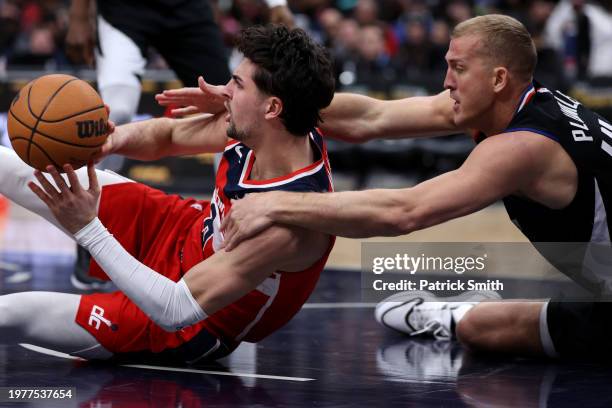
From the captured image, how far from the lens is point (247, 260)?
389cm

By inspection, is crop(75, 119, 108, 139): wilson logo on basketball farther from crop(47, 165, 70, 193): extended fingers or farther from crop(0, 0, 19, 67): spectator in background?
crop(0, 0, 19, 67): spectator in background

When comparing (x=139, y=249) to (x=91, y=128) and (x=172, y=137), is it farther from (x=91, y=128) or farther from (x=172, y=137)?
(x=91, y=128)

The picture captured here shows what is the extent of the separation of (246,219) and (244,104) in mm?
467

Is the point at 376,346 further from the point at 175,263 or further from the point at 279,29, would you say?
the point at 279,29

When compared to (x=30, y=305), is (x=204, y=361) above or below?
below

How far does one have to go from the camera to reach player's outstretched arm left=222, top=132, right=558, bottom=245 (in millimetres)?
3879

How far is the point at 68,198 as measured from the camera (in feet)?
12.7

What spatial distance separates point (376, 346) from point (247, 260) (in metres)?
1.40

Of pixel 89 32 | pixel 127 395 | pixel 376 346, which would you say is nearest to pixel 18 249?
pixel 89 32

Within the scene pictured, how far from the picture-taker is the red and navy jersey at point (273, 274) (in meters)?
4.12

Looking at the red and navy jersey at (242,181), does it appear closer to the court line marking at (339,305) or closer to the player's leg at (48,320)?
the player's leg at (48,320)

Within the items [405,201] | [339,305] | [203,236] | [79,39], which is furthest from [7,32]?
[405,201]

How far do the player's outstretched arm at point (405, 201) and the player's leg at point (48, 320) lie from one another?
30.1 inches

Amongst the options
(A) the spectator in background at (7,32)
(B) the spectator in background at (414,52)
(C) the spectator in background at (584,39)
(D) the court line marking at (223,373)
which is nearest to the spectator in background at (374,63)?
(B) the spectator in background at (414,52)
